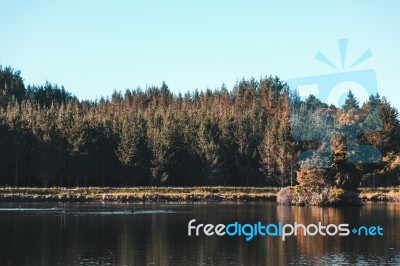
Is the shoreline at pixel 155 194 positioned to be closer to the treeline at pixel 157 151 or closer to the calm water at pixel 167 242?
the treeline at pixel 157 151

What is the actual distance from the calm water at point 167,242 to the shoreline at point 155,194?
26.3 meters

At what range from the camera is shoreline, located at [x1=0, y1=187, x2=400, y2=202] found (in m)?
99.6

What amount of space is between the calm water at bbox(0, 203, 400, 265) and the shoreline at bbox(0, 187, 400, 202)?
86.2ft

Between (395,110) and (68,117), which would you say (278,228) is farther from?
(395,110)

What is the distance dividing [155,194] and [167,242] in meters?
56.4

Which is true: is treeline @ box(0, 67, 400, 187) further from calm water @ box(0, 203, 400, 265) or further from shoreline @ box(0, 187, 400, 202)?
calm water @ box(0, 203, 400, 265)

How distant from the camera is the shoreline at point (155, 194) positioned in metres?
99.6

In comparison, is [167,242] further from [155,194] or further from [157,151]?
[157,151]

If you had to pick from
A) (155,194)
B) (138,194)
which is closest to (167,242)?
(138,194)

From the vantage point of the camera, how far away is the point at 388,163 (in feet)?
404

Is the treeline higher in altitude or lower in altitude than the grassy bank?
higher

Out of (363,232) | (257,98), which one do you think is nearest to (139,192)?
(363,232)

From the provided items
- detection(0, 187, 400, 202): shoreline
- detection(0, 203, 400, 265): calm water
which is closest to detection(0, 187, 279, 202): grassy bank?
detection(0, 187, 400, 202): shoreline

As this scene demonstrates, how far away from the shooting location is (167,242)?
49250 mm
